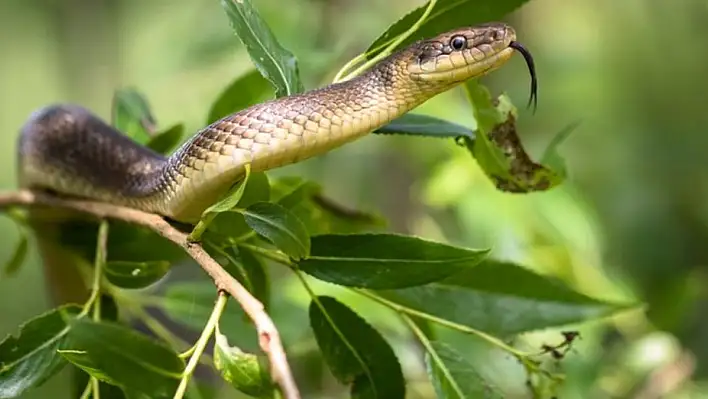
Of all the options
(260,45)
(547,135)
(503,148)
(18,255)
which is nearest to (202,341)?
(260,45)

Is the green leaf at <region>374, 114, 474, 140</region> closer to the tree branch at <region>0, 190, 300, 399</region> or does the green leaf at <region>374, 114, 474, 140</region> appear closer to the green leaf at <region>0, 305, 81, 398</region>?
the tree branch at <region>0, 190, 300, 399</region>

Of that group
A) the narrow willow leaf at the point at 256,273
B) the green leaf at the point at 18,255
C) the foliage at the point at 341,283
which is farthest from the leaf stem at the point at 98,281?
the green leaf at the point at 18,255

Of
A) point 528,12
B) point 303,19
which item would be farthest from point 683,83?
point 303,19

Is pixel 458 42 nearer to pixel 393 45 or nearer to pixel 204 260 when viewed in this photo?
pixel 393 45

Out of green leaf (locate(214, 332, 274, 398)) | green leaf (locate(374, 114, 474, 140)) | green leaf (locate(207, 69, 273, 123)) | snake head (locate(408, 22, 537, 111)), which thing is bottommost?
green leaf (locate(214, 332, 274, 398))

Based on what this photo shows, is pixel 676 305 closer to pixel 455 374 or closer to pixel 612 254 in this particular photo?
pixel 455 374

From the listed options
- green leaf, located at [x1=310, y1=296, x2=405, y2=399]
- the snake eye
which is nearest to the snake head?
the snake eye

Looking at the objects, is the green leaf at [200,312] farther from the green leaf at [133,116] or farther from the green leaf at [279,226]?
the green leaf at [279,226]
